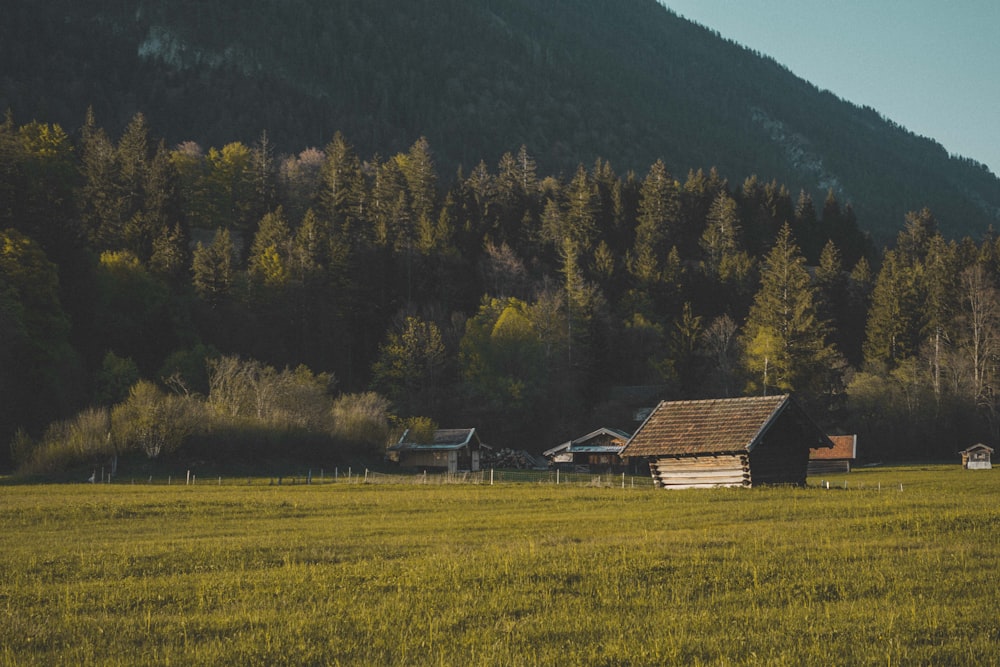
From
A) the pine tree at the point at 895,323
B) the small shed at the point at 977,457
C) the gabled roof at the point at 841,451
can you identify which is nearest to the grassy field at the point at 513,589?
the small shed at the point at 977,457

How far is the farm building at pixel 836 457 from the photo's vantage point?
84.4 metres

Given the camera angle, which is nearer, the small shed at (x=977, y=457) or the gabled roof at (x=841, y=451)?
the small shed at (x=977, y=457)

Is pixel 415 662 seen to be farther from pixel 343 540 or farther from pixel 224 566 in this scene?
pixel 343 540

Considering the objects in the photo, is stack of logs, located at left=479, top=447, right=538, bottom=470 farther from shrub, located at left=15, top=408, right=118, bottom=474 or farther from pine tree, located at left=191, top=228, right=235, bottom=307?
shrub, located at left=15, top=408, right=118, bottom=474

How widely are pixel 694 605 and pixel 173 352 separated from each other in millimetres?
78792

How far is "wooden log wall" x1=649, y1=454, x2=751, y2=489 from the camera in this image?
1817 inches

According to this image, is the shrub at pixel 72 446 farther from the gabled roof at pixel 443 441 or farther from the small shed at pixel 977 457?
the small shed at pixel 977 457

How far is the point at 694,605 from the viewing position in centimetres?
1533

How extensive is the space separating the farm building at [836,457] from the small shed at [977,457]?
28.2ft

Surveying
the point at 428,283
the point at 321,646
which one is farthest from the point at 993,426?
the point at 321,646

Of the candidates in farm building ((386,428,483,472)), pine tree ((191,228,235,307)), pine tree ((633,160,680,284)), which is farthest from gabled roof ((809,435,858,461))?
pine tree ((191,228,235,307))

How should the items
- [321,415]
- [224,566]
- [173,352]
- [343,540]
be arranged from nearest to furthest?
[224,566]
[343,540]
[321,415]
[173,352]

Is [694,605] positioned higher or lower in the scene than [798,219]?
lower

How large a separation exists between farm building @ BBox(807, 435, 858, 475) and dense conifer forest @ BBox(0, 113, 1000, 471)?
24.8ft
